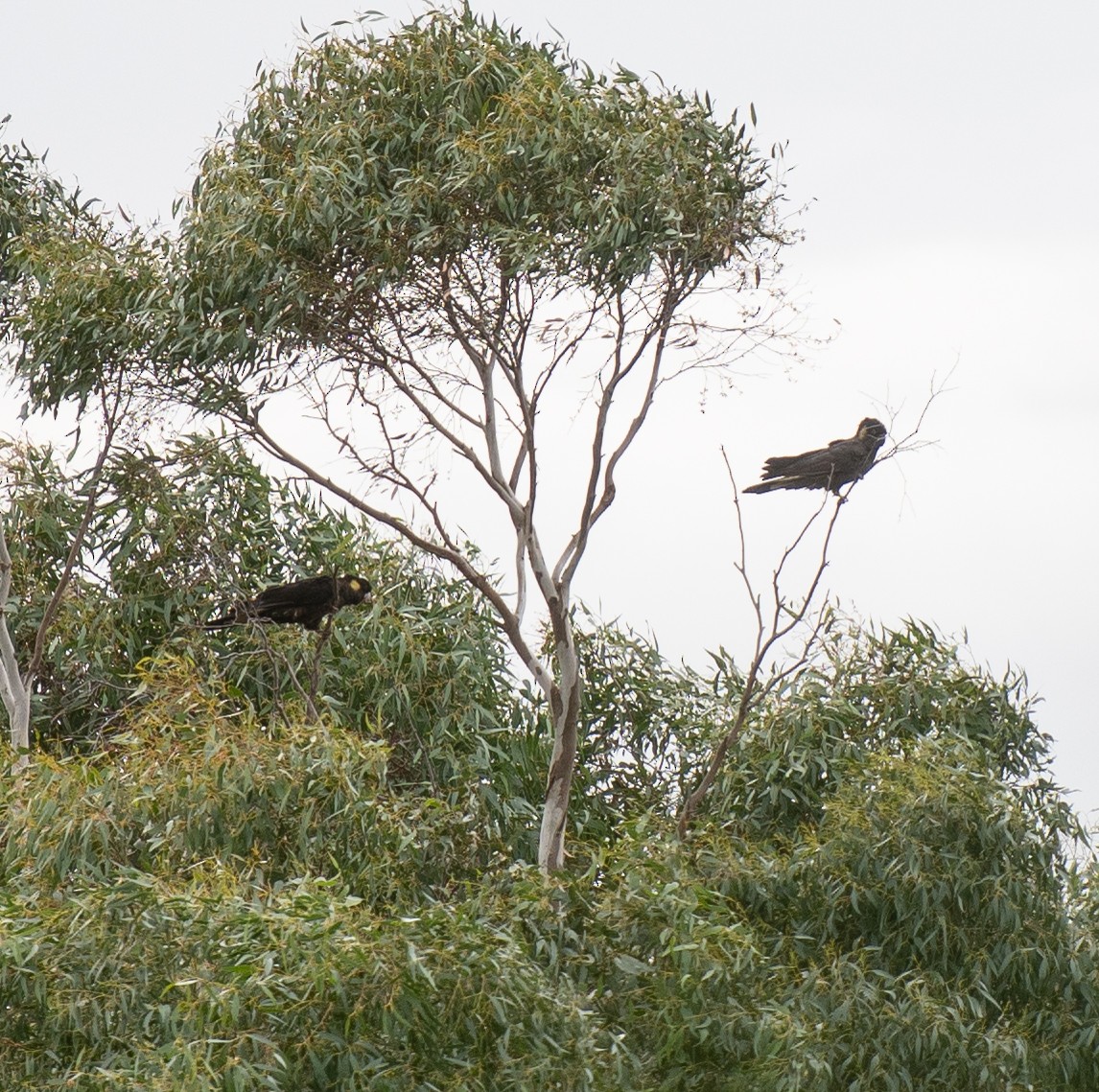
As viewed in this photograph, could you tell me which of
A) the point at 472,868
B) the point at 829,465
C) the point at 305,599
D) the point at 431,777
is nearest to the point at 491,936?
the point at 472,868

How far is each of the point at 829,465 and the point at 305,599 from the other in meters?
2.37

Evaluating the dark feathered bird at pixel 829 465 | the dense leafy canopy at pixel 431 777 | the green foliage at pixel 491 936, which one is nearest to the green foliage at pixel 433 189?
the dense leafy canopy at pixel 431 777

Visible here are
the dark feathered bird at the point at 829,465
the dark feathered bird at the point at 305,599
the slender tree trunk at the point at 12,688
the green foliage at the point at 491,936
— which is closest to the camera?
the green foliage at the point at 491,936

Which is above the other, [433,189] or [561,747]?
[433,189]

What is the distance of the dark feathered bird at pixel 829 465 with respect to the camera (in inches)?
287

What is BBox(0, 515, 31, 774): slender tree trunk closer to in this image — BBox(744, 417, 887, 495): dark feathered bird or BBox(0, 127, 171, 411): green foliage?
BBox(0, 127, 171, 411): green foliage

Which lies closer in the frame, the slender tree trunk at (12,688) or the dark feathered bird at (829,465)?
the dark feathered bird at (829,465)

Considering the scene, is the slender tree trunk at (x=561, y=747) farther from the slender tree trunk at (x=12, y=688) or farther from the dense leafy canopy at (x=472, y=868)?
the slender tree trunk at (x=12, y=688)

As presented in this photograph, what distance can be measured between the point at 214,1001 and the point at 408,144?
448 cm

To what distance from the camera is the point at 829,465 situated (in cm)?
728

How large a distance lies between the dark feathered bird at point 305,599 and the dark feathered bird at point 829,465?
1.80 metres

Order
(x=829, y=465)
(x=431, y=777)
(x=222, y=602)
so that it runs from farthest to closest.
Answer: (x=222, y=602) → (x=431, y=777) → (x=829, y=465)

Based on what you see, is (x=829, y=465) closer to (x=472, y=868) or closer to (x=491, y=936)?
(x=472, y=868)

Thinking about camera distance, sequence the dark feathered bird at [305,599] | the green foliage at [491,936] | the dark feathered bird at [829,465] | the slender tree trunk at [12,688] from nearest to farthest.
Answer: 1. the green foliage at [491,936]
2. the dark feathered bird at [305,599]
3. the dark feathered bird at [829,465]
4. the slender tree trunk at [12,688]
